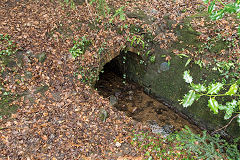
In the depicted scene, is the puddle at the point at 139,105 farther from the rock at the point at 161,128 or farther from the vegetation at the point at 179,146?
the vegetation at the point at 179,146

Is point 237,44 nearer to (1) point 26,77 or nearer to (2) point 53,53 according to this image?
(2) point 53,53

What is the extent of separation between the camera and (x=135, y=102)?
716 centimetres

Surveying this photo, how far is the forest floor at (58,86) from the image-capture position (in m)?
4.08

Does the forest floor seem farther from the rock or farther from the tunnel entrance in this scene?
the tunnel entrance

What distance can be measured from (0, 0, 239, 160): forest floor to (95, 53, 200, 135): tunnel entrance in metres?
1.37

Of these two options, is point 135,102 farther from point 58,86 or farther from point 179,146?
point 58,86

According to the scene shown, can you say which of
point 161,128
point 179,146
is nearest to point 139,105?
point 161,128

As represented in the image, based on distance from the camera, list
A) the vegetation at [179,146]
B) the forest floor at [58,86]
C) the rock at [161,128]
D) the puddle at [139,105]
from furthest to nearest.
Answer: the puddle at [139,105] → the rock at [161,128] → the forest floor at [58,86] → the vegetation at [179,146]

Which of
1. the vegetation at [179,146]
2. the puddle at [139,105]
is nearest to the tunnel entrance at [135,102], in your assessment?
the puddle at [139,105]

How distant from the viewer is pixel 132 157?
405 centimetres

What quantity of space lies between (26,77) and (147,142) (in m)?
4.14

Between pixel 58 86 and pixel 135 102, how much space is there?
10.9 ft

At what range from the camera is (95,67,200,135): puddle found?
6.07 m

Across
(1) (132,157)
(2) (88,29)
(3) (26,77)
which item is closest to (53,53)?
(3) (26,77)
